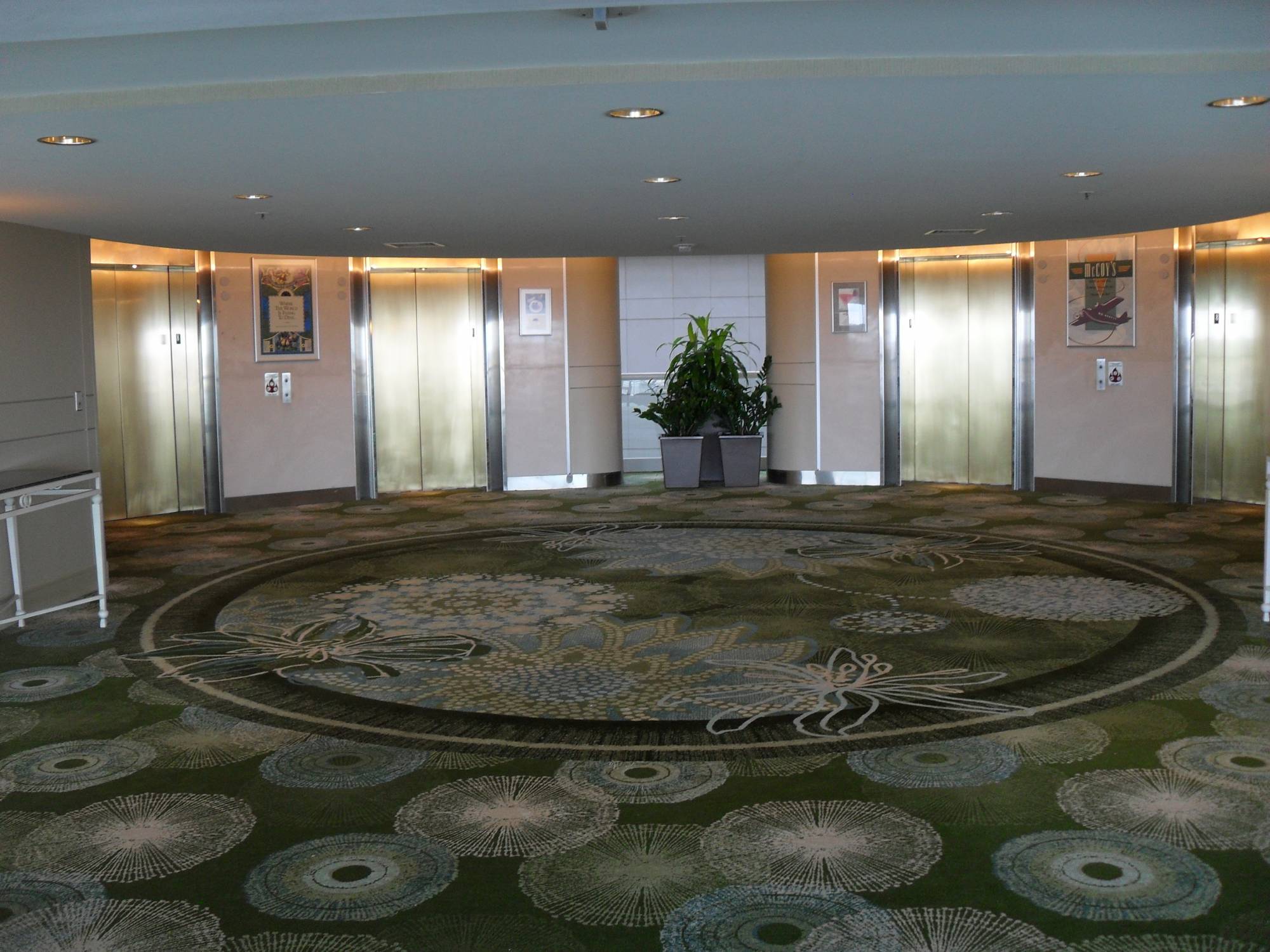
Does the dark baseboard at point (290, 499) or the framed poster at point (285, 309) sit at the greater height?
the framed poster at point (285, 309)

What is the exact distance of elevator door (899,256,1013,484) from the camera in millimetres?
13547

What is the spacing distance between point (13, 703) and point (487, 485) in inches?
328

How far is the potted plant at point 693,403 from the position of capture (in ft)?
45.8

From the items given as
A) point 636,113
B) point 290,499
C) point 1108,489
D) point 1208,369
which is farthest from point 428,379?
point 636,113

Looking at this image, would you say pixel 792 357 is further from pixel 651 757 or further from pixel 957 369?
pixel 651 757

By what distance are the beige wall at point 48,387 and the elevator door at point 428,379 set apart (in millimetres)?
4871

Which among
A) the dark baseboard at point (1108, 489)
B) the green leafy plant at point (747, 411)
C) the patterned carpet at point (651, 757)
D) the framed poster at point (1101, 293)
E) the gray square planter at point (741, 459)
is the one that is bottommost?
the patterned carpet at point (651, 757)

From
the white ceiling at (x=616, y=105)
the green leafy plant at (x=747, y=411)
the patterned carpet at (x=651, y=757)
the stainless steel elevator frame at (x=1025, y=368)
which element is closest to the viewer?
the patterned carpet at (x=651, y=757)

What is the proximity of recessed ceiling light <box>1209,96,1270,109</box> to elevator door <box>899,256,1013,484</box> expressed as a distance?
8509 millimetres

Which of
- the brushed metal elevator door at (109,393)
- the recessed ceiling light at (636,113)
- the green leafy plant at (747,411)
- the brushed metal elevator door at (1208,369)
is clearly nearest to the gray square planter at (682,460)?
the green leafy plant at (747,411)

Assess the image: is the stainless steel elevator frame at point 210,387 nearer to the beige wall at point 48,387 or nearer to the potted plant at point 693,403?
the beige wall at point 48,387

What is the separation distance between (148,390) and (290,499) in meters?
1.82

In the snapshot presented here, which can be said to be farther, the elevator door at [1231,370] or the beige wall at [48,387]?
the elevator door at [1231,370]

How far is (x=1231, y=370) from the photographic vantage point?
11742 mm
